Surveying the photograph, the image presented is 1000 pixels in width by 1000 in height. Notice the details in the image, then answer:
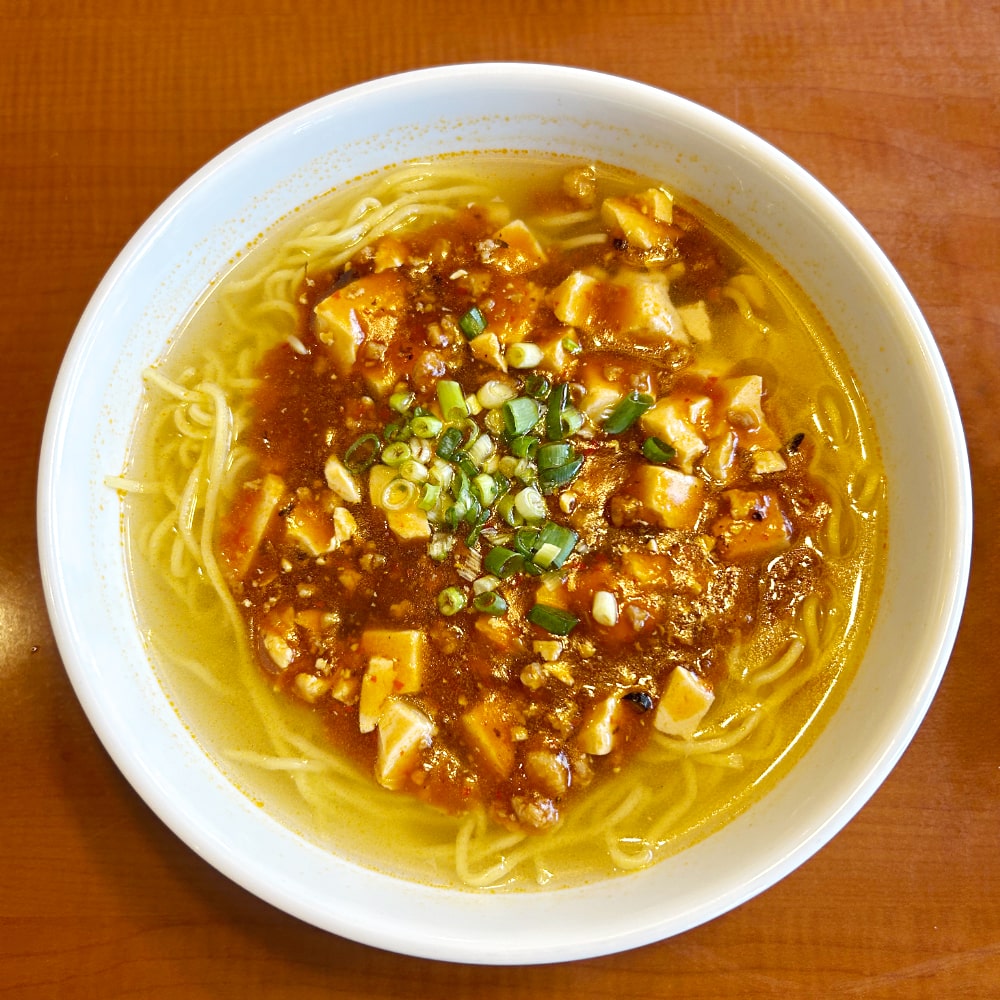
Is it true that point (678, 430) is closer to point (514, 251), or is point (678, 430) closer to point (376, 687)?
point (514, 251)

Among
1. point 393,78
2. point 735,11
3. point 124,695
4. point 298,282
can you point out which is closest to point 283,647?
point 124,695

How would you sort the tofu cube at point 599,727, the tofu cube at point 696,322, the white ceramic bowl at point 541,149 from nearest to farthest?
the white ceramic bowl at point 541,149
the tofu cube at point 599,727
the tofu cube at point 696,322

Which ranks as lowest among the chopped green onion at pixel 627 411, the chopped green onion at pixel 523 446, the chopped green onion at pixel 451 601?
the chopped green onion at pixel 451 601

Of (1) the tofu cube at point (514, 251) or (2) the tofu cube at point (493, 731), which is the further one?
(1) the tofu cube at point (514, 251)

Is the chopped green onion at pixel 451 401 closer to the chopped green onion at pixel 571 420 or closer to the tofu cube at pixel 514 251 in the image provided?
the chopped green onion at pixel 571 420

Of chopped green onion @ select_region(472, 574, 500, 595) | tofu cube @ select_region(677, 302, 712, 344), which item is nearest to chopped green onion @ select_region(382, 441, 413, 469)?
chopped green onion @ select_region(472, 574, 500, 595)

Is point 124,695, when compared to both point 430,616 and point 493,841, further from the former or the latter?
point 493,841

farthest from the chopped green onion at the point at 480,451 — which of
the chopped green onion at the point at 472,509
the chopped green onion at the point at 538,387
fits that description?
the chopped green onion at the point at 538,387
